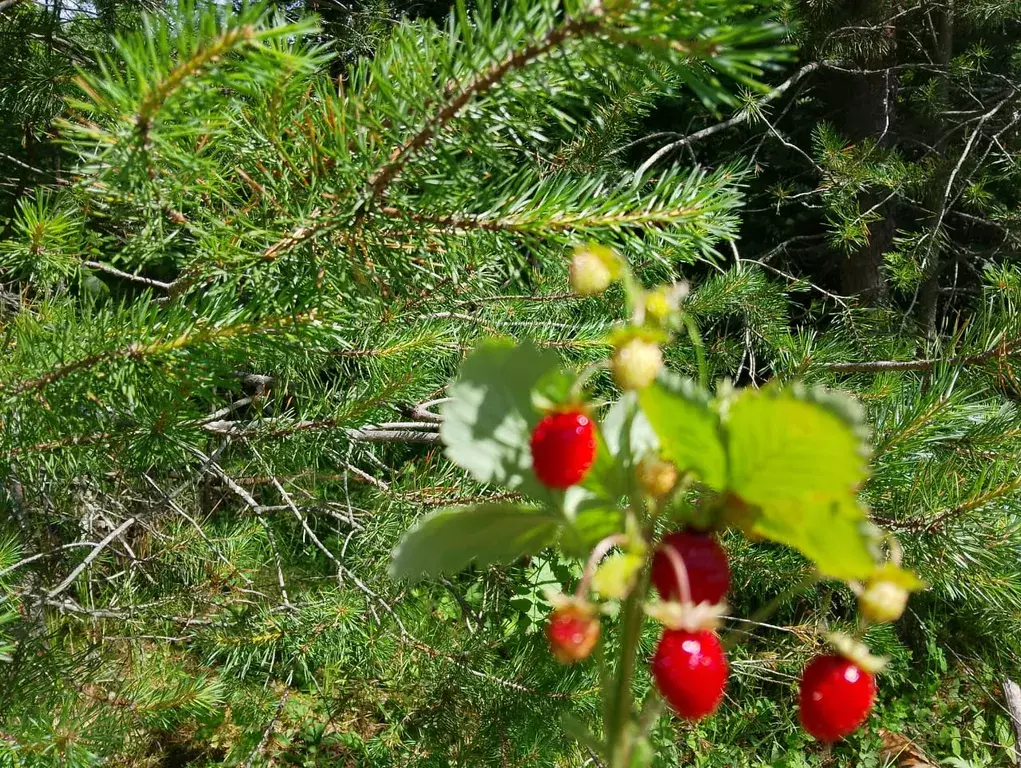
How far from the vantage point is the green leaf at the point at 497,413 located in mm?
293

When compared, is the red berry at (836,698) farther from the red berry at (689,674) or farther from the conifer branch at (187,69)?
the conifer branch at (187,69)

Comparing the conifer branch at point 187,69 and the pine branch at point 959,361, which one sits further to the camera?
the pine branch at point 959,361

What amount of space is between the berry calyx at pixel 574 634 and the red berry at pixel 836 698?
11cm

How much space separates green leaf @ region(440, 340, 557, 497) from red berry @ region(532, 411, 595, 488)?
0.10ft

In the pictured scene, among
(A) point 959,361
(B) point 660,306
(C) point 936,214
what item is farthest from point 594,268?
(C) point 936,214

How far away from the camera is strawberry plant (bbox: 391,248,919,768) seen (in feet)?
0.75

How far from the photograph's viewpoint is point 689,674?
25 centimetres

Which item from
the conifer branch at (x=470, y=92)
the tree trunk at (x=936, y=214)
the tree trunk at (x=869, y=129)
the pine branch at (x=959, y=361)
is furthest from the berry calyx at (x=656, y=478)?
the tree trunk at (x=869, y=129)

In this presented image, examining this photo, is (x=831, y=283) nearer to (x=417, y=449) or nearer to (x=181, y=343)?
(x=417, y=449)

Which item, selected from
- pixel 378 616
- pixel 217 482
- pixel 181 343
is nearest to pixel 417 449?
pixel 217 482

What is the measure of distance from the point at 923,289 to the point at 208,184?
88.2 inches

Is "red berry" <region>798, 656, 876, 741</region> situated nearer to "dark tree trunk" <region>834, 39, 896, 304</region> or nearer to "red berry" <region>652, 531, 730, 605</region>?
"red berry" <region>652, 531, 730, 605</region>

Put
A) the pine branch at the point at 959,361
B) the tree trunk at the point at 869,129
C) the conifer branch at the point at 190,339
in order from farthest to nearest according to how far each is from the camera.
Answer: the tree trunk at the point at 869,129
the pine branch at the point at 959,361
the conifer branch at the point at 190,339

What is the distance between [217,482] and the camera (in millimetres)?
1815
